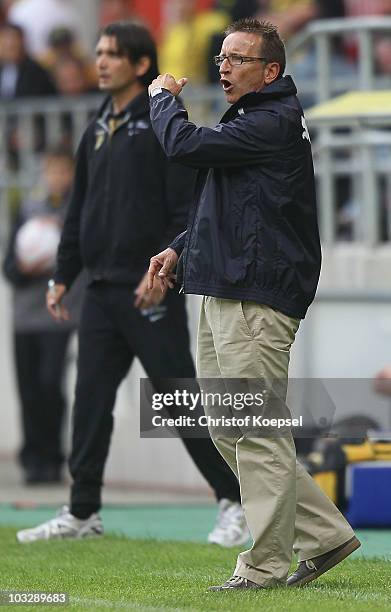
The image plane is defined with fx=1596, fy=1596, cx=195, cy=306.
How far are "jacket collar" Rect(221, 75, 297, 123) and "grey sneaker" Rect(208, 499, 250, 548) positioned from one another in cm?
239

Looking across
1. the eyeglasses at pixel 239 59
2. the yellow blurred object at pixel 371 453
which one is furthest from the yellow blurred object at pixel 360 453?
the eyeglasses at pixel 239 59

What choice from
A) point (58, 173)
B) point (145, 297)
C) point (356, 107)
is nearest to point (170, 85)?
point (145, 297)

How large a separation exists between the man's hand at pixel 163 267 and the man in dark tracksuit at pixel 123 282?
4.60 feet

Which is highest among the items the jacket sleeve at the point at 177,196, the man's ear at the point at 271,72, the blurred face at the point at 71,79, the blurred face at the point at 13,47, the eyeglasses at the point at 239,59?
the blurred face at the point at 13,47

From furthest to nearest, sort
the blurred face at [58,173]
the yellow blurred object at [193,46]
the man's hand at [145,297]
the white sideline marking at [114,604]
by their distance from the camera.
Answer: the yellow blurred object at [193,46] < the blurred face at [58,173] < the man's hand at [145,297] < the white sideline marking at [114,604]

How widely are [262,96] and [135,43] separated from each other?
1.98m

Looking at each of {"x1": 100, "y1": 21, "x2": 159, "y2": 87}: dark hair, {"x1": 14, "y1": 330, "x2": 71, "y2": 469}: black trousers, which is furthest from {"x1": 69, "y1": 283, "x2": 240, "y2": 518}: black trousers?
{"x1": 14, "y1": 330, "x2": 71, "y2": 469}: black trousers

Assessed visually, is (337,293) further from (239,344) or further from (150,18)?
(150,18)

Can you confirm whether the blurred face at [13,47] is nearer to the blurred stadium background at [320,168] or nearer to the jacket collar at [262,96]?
the blurred stadium background at [320,168]

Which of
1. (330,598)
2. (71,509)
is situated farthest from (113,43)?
(330,598)

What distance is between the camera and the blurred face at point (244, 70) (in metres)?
5.96

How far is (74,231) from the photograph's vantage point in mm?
7859

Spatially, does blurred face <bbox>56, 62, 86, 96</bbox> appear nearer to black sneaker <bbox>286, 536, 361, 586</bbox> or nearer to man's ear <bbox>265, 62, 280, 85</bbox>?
man's ear <bbox>265, 62, 280, 85</bbox>

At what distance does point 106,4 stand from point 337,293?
591cm
